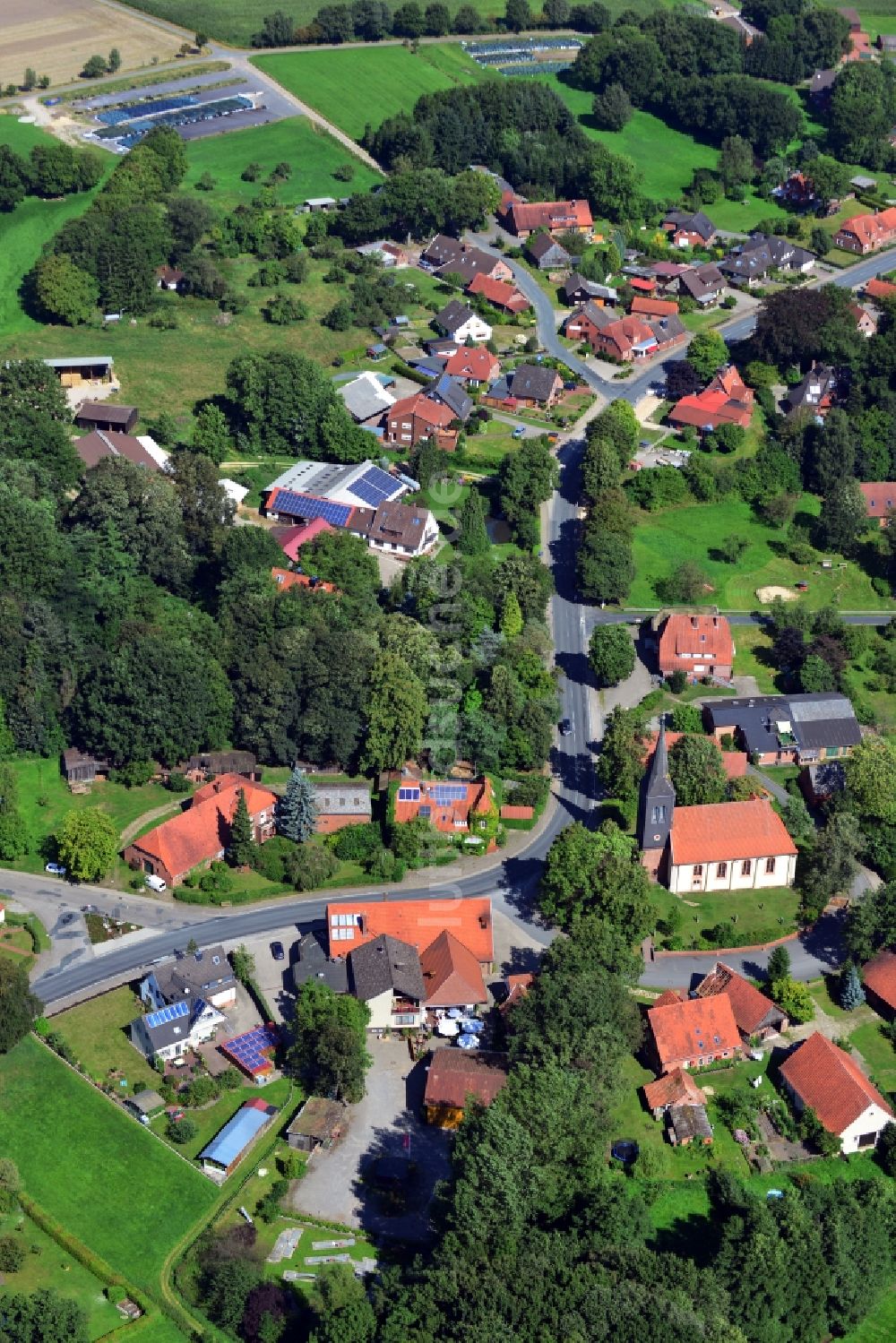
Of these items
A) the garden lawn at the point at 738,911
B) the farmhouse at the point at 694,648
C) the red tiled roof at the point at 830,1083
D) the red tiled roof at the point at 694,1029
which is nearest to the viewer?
the red tiled roof at the point at 830,1083

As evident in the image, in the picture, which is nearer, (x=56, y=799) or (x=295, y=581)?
(x=56, y=799)

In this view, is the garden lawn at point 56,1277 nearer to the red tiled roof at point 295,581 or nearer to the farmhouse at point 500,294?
the red tiled roof at point 295,581

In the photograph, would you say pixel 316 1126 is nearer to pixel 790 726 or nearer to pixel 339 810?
pixel 339 810

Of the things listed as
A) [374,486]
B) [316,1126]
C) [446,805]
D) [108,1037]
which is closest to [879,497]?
[374,486]

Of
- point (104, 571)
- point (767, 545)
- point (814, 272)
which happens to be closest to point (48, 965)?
point (104, 571)

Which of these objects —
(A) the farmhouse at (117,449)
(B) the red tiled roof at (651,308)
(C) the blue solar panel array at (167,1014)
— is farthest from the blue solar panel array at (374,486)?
(C) the blue solar panel array at (167,1014)

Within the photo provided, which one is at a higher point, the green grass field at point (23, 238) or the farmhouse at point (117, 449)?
the green grass field at point (23, 238)
